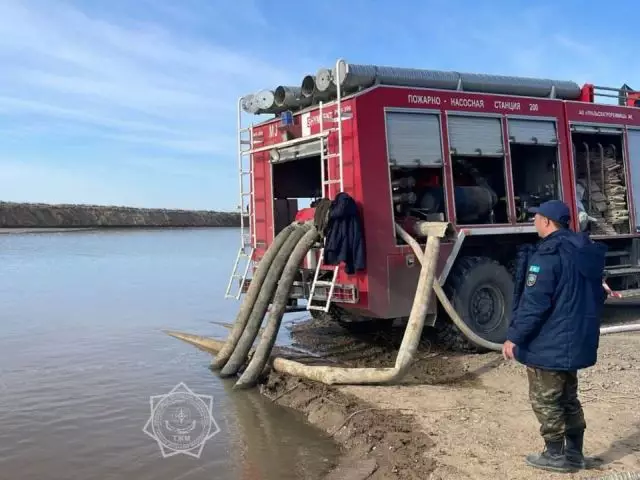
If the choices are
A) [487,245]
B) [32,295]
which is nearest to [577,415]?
[487,245]

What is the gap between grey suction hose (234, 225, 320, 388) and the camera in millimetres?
7031

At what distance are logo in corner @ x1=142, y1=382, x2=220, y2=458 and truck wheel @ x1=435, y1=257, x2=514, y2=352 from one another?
315 centimetres

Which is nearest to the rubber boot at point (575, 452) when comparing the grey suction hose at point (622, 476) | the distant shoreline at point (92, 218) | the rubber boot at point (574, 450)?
the rubber boot at point (574, 450)

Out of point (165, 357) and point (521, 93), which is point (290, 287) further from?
point (521, 93)

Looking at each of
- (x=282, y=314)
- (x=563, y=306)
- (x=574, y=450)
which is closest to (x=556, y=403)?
(x=574, y=450)

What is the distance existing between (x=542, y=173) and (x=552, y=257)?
5669 millimetres

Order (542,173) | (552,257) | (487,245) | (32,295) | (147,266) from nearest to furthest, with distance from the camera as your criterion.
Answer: (552,257) → (487,245) → (542,173) → (32,295) → (147,266)

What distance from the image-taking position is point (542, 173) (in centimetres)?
934

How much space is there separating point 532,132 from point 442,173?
1662 mm

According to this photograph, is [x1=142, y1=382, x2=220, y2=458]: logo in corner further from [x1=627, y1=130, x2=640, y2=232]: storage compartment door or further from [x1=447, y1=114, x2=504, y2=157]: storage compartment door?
[x1=627, y1=130, x2=640, y2=232]: storage compartment door

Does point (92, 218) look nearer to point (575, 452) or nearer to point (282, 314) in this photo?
point (282, 314)

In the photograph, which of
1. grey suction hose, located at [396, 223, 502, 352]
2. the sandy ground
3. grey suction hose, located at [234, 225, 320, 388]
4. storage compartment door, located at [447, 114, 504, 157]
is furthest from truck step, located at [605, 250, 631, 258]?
grey suction hose, located at [234, 225, 320, 388]

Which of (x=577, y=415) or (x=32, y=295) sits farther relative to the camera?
(x=32, y=295)

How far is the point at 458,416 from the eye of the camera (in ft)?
18.0
